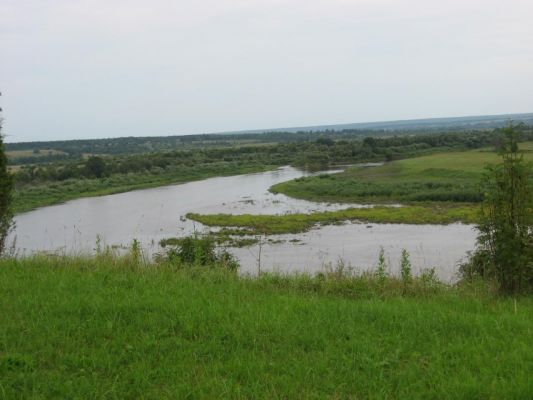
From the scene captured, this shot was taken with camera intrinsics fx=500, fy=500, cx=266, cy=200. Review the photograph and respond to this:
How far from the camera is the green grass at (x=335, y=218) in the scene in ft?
82.6

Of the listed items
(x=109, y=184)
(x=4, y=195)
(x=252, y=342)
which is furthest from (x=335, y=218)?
(x=109, y=184)

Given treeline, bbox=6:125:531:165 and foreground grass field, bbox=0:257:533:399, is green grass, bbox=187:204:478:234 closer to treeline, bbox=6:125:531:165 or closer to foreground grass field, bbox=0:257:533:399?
foreground grass field, bbox=0:257:533:399

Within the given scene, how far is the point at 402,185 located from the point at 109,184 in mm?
29702

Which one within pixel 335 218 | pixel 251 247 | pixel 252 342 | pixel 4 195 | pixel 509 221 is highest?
pixel 4 195

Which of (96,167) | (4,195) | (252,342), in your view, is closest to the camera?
(252,342)

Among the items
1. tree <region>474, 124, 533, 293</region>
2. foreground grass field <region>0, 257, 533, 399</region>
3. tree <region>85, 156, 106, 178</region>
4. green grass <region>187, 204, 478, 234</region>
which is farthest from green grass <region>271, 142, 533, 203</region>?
foreground grass field <region>0, 257, 533, 399</region>

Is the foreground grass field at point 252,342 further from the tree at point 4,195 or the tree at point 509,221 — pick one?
the tree at point 4,195

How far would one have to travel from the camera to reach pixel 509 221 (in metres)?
5.58

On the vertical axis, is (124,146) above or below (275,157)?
above

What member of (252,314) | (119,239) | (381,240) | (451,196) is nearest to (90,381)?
(252,314)

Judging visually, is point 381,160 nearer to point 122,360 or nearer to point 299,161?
point 299,161

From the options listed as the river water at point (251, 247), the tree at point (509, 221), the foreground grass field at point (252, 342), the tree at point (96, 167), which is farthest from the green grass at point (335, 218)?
the tree at point (96, 167)

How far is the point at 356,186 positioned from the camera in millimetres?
38375

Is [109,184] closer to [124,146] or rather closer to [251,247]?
[251,247]
